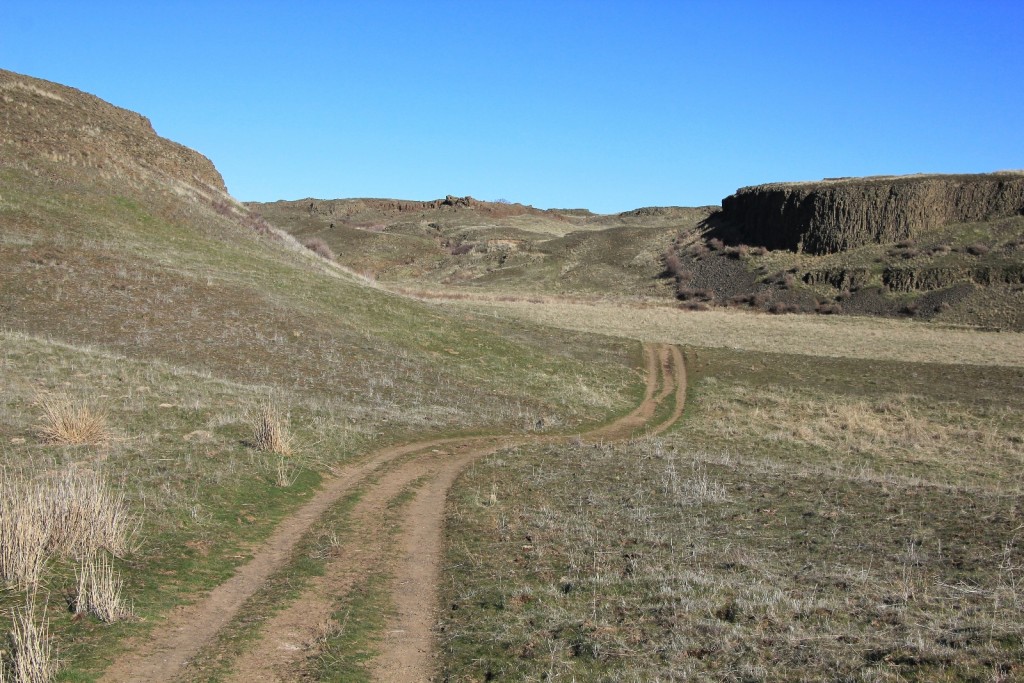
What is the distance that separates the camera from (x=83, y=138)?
144ft

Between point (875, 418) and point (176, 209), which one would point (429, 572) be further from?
point (176, 209)

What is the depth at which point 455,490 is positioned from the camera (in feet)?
49.6

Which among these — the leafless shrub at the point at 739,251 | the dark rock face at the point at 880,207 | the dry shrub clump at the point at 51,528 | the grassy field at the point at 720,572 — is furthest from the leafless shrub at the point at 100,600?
→ the leafless shrub at the point at 739,251

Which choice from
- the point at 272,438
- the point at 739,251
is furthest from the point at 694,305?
the point at 272,438

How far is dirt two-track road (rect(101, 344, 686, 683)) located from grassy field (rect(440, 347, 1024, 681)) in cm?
42

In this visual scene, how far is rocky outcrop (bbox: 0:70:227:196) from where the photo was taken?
40406 millimetres

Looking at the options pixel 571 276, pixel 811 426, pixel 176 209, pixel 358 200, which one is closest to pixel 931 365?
pixel 811 426

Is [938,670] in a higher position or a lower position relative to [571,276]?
lower

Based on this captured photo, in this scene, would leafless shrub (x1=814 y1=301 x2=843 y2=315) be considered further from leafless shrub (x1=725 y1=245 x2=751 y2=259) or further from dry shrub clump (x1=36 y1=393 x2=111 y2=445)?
dry shrub clump (x1=36 y1=393 x2=111 y2=445)

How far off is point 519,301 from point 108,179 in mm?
37962

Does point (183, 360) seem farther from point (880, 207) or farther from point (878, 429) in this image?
point (880, 207)

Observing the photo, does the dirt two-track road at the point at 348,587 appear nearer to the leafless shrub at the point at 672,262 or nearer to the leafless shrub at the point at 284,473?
the leafless shrub at the point at 284,473

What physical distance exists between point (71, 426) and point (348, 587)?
7.40m

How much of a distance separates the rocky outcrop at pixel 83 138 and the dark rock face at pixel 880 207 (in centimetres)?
6683
